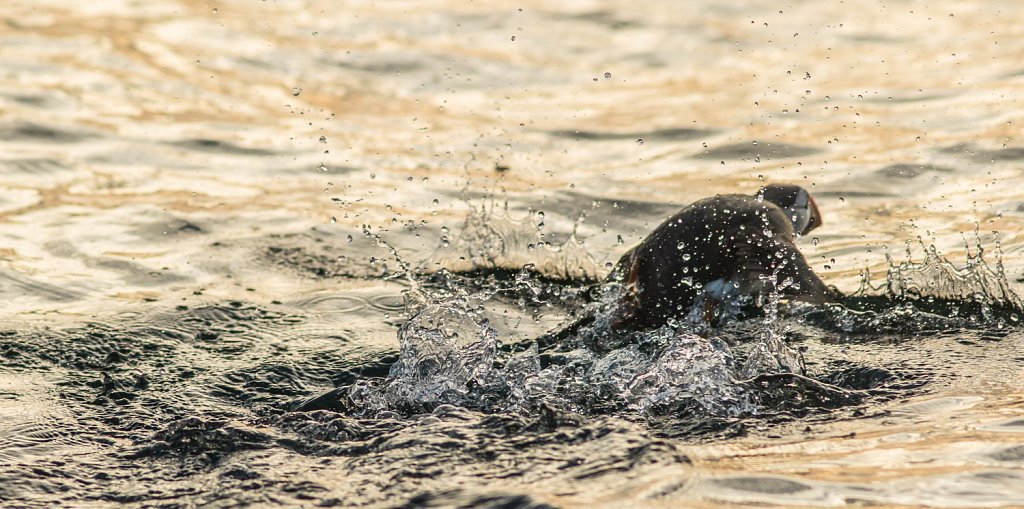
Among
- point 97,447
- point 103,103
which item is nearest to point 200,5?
point 103,103

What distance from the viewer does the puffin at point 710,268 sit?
6535 millimetres

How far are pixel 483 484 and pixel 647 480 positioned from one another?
56 cm

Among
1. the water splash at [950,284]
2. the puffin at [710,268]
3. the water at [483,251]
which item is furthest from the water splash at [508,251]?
the water splash at [950,284]

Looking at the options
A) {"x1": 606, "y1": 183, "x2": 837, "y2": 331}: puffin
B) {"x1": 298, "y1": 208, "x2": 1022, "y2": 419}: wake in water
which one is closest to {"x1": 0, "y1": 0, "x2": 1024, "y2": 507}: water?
{"x1": 298, "y1": 208, "x2": 1022, "y2": 419}: wake in water

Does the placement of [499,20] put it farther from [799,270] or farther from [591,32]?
[799,270]

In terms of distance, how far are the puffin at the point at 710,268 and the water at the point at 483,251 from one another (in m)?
0.16

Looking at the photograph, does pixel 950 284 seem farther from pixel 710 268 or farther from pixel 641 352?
pixel 641 352

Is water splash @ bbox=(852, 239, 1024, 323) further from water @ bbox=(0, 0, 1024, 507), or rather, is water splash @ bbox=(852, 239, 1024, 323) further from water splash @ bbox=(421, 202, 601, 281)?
water splash @ bbox=(421, 202, 601, 281)

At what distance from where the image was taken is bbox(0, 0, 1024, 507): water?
15.1ft

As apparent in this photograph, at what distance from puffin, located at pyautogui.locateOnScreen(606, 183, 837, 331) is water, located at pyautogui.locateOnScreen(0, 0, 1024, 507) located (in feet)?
0.53

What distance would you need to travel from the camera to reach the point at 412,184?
9867mm

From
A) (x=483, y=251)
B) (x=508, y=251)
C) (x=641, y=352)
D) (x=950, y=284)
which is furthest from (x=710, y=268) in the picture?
(x=483, y=251)

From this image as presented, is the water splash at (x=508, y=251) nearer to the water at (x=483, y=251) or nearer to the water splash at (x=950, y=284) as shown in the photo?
the water at (x=483, y=251)

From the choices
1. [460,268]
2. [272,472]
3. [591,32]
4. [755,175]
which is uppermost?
[591,32]
